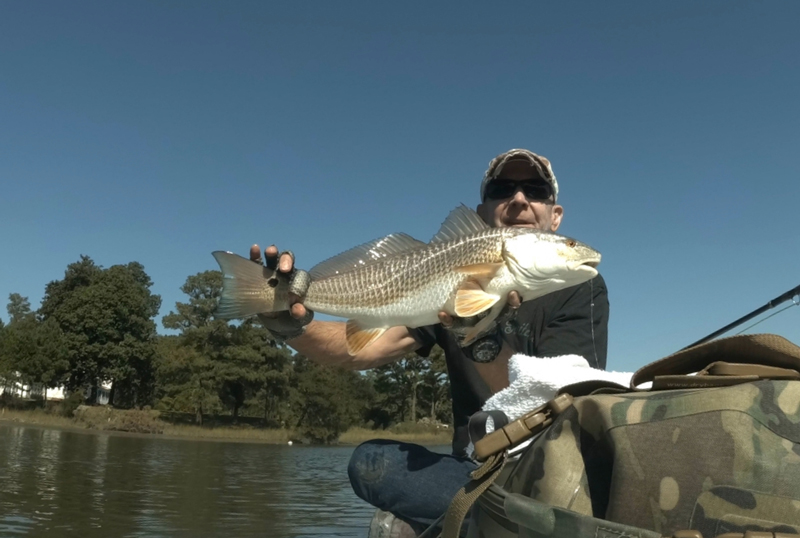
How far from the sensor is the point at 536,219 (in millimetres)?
4262

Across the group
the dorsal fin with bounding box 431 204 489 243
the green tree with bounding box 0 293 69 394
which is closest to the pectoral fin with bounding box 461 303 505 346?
the dorsal fin with bounding box 431 204 489 243

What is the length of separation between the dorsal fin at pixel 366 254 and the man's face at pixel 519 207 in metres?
0.82

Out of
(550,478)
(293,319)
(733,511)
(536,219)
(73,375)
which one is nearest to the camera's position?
(733,511)

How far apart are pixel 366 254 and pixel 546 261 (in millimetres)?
952

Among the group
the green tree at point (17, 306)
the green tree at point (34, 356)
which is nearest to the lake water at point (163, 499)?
the green tree at point (34, 356)

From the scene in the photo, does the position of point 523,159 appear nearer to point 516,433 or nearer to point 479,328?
point 479,328

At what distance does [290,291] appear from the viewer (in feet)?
10.6

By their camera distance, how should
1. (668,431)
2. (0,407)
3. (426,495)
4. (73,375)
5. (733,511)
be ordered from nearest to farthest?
1. (733,511)
2. (668,431)
3. (426,495)
4. (0,407)
5. (73,375)

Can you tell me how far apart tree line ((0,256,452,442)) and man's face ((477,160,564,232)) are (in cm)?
5204

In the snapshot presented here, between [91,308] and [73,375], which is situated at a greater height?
[91,308]

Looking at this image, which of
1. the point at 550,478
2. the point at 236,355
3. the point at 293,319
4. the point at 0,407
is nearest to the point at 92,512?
the point at 293,319

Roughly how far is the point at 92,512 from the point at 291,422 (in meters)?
43.4

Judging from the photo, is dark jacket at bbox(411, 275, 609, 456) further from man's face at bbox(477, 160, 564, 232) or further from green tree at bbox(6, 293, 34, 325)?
green tree at bbox(6, 293, 34, 325)

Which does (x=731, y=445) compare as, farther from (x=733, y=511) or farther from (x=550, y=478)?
(x=550, y=478)
